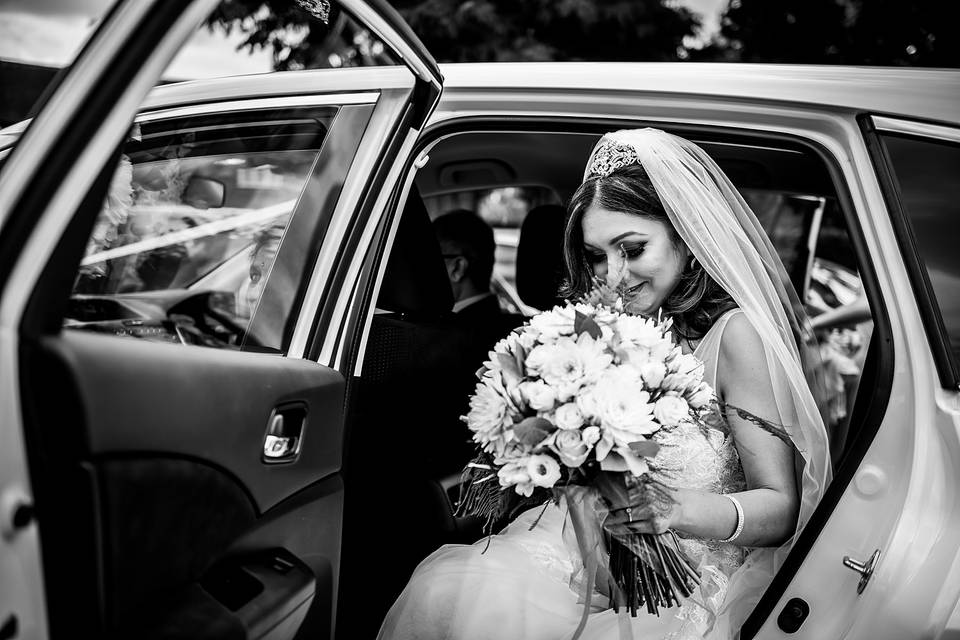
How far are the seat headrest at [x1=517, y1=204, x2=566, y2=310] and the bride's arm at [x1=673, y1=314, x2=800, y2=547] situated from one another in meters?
1.07

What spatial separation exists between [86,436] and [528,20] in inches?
369

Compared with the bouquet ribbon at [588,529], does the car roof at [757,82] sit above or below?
above

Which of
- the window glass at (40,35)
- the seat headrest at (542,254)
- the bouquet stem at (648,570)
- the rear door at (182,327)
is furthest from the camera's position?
the seat headrest at (542,254)

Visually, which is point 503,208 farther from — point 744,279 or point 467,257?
point 744,279

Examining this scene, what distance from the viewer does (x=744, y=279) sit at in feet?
6.41

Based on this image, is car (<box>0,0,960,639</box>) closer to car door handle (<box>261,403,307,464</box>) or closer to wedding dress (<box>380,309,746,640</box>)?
car door handle (<box>261,403,307,464</box>)

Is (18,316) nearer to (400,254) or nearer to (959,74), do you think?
(400,254)

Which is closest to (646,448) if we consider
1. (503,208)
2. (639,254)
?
(639,254)

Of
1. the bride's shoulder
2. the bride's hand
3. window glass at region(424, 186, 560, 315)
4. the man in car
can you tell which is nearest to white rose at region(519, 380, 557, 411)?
the bride's hand

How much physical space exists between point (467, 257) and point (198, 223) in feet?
5.30

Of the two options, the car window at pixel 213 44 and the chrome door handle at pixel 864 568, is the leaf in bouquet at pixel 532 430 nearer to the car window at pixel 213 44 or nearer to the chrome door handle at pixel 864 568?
the chrome door handle at pixel 864 568

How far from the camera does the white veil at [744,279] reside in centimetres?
183

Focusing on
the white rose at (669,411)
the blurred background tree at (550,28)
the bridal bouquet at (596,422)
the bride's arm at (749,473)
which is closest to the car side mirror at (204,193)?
the bridal bouquet at (596,422)

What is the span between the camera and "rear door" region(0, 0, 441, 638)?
0.98m
